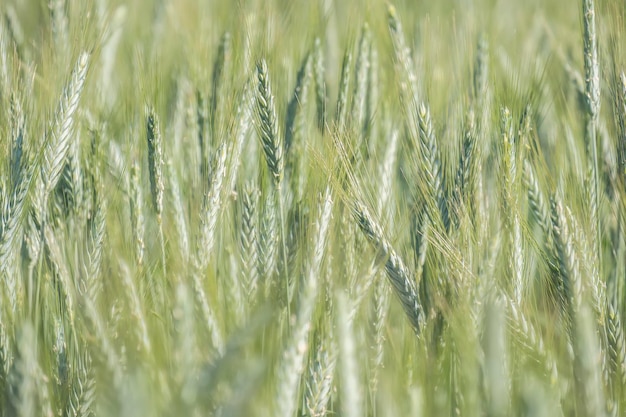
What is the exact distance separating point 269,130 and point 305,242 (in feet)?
0.80

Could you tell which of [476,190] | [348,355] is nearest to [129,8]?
[476,190]

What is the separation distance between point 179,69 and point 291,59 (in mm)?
328

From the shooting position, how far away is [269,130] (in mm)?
1490

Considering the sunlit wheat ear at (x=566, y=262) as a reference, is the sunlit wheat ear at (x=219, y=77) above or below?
above

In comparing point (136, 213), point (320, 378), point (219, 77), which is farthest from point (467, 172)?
point (219, 77)

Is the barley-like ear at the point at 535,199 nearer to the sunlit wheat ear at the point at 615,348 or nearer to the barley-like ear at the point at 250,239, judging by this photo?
the sunlit wheat ear at the point at 615,348

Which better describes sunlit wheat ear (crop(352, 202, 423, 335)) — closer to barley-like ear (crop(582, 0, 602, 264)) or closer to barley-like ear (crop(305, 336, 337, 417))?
barley-like ear (crop(305, 336, 337, 417))

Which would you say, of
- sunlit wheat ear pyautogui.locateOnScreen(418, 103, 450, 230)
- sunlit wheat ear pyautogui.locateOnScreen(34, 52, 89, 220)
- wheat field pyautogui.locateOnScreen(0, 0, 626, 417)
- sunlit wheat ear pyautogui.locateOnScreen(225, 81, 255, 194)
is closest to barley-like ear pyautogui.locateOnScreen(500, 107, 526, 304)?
wheat field pyautogui.locateOnScreen(0, 0, 626, 417)

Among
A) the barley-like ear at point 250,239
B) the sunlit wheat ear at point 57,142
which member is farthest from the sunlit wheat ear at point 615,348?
the sunlit wheat ear at point 57,142

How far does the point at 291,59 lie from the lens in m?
2.19

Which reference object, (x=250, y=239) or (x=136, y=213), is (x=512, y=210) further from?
(x=136, y=213)

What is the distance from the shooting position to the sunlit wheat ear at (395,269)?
137 cm

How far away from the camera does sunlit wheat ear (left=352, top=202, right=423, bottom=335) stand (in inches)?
53.9

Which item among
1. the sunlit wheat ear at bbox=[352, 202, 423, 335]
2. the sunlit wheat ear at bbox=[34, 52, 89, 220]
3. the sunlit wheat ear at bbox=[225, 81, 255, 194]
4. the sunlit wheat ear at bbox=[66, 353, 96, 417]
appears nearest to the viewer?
the sunlit wheat ear at bbox=[66, 353, 96, 417]
